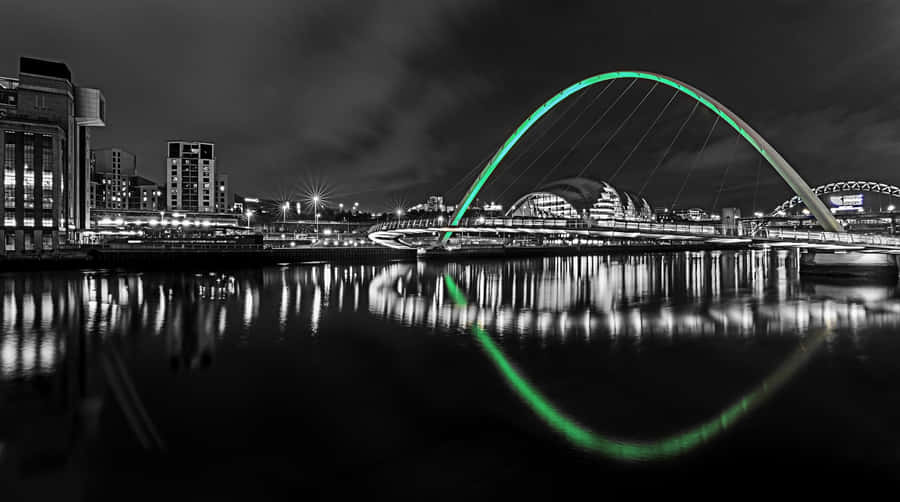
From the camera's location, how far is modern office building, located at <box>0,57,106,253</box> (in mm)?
46625

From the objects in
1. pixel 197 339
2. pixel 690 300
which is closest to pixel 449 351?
pixel 197 339

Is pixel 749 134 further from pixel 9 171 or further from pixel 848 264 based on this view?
pixel 9 171

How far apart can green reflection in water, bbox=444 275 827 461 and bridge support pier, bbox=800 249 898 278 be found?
24.4 metres

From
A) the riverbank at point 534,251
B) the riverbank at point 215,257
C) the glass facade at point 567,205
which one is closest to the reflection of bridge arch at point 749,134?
the riverbank at point 534,251

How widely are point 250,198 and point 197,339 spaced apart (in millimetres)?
151731

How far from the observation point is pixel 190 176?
396 ft

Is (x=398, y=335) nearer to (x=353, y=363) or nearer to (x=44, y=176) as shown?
(x=353, y=363)

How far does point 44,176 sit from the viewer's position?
4850 centimetres

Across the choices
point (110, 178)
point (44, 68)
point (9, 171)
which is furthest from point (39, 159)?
point (110, 178)

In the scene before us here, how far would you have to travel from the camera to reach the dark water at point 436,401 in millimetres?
6059

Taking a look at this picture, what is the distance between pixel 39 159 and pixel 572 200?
266ft

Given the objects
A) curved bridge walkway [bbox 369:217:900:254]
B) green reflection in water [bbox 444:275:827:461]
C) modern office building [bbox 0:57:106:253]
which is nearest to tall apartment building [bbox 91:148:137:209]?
modern office building [bbox 0:57:106:253]

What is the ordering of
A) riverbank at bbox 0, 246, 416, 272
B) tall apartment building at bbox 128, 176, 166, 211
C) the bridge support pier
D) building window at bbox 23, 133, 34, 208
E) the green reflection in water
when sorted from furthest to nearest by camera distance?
1. tall apartment building at bbox 128, 176, 166, 211
2. building window at bbox 23, 133, 34, 208
3. riverbank at bbox 0, 246, 416, 272
4. the bridge support pier
5. the green reflection in water

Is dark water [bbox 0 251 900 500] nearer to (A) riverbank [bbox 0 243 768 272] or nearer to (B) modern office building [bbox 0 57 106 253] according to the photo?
(A) riverbank [bbox 0 243 768 272]
